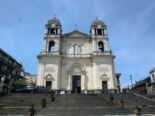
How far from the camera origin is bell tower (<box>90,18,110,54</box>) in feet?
130

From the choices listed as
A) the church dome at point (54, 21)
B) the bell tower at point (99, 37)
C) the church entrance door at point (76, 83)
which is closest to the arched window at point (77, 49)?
the bell tower at point (99, 37)

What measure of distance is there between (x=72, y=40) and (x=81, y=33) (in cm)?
258

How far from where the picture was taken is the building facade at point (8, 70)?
41.5 m

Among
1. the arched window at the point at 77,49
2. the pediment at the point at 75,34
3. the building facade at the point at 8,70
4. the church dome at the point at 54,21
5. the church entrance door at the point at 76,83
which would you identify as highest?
the church dome at the point at 54,21

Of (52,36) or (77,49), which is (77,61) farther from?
(52,36)

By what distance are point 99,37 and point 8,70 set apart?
22.2 metres

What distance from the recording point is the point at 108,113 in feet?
54.4

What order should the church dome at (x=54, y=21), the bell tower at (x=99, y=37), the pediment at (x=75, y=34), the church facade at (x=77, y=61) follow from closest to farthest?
1. the church facade at (x=77, y=61)
2. the bell tower at (x=99, y=37)
3. the pediment at (x=75, y=34)
4. the church dome at (x=54, y=21)

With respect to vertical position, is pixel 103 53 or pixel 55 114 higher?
pixel 103 53

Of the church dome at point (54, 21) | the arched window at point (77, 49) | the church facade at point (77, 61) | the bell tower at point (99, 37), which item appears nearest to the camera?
the church facade at point (77, 61)

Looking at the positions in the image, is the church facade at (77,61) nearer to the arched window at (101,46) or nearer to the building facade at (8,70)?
the arched window at (101,46)

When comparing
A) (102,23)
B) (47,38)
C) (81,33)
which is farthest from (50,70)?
(102,23)

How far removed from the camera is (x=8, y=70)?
45.0 m

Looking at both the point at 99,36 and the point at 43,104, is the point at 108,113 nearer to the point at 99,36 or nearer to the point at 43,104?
the point at 43,104
